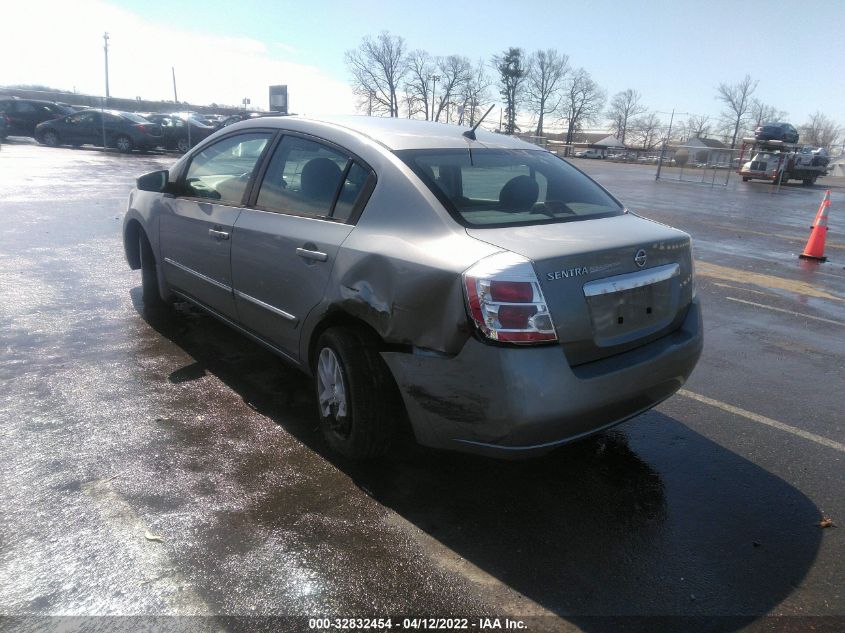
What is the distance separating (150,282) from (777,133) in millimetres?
38928

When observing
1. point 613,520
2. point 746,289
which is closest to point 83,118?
point 746,289

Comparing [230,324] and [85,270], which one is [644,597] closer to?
[230,324]

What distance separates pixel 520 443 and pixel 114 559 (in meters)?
1.68

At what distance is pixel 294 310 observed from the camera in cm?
353

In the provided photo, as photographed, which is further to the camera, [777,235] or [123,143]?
[123,143]

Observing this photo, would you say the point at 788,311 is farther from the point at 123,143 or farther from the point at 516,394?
the point at 123,143

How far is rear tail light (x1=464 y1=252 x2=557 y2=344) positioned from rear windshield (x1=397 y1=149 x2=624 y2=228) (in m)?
0.46

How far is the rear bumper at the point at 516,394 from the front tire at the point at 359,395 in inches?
6.3

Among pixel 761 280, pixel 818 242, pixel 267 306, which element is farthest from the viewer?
pixel 818 242

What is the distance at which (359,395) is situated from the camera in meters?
3.10

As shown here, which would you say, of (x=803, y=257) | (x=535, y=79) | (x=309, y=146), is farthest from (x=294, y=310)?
(x=535, y=79)

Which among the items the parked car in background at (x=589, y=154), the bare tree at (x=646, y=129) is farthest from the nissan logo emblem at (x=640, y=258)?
the bare tree at (x=646, y=129)

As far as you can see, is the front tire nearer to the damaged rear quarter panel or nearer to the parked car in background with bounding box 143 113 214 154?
the damaged rear quarter panel

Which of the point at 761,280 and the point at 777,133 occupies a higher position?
the point at 777,133
